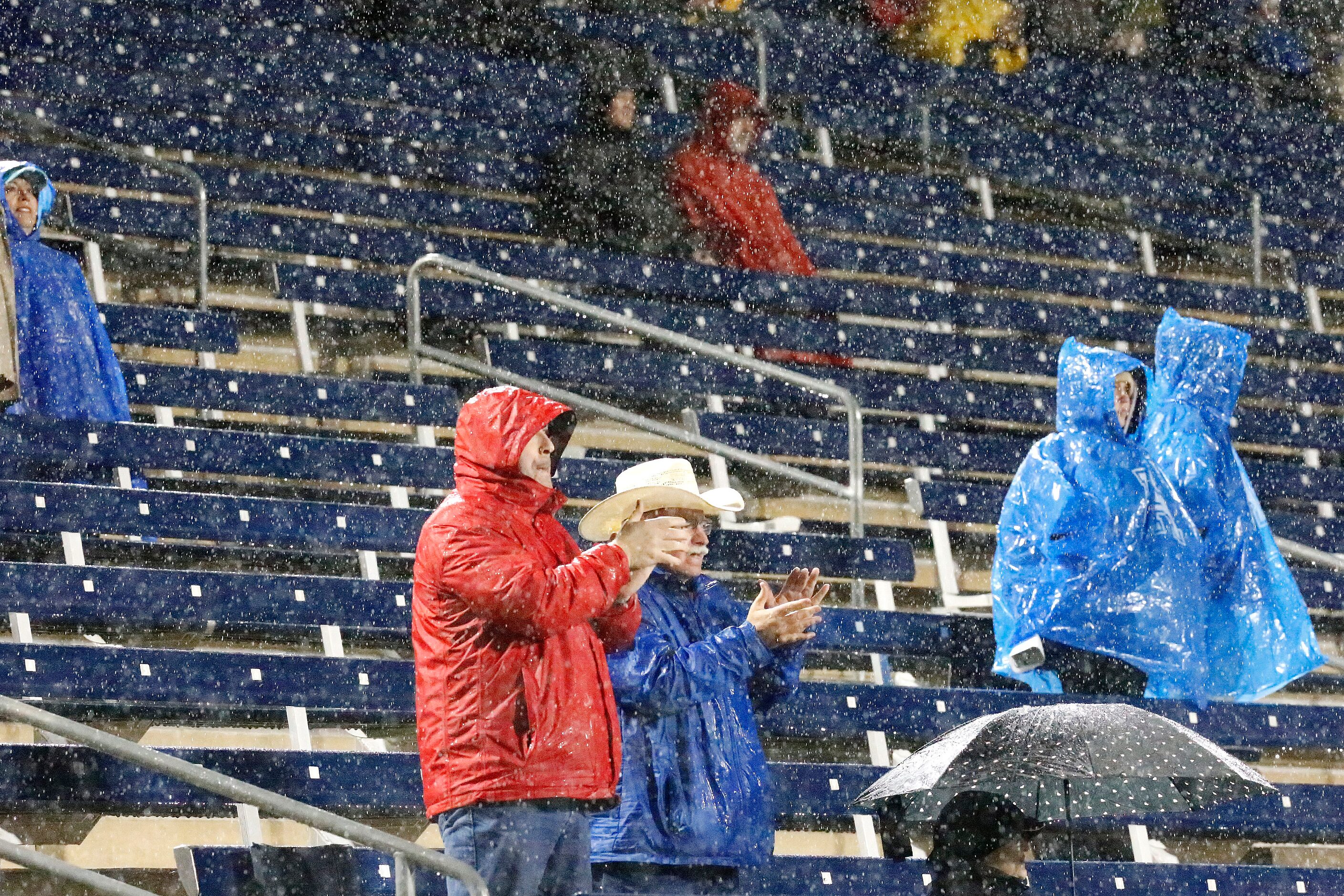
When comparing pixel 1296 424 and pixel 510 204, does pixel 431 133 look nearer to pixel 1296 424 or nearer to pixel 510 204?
pixel 510 204

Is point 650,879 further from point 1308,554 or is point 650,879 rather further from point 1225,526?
point 1308,554

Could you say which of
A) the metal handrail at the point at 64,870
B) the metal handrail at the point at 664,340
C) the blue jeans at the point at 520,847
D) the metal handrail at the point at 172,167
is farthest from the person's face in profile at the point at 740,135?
the metal handrail at the point at 64,870

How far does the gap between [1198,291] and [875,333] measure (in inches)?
85.0

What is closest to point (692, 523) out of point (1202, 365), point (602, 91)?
point (1202, 365)

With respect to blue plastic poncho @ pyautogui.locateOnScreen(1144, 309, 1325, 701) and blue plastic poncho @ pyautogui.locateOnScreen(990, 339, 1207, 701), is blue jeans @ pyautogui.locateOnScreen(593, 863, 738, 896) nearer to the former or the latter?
blue plastic poncho @ pyautogui.locateOnScreen(990, 339, 1207, 701)

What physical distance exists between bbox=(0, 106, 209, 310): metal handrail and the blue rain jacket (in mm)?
3363

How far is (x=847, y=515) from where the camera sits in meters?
8.08

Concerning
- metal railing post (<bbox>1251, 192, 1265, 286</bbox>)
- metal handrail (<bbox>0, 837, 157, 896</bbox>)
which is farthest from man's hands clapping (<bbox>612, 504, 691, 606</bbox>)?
metal railing post (<bbox>1251, 192, 1265, 286</bbox>)

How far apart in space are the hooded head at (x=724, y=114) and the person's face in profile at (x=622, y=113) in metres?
0.29

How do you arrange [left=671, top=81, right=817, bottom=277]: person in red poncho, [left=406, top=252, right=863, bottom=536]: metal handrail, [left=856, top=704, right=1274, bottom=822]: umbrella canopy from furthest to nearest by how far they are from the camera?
1. [left=671, top=81, right=817, bottom=277]: person in red poncho
2. [left=406, top=252, right=863, bottom=536]: metal handrail
3. [left=856, top=704, right=1274, bottom=822]: umbrella canopy

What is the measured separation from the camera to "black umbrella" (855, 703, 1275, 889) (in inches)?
173

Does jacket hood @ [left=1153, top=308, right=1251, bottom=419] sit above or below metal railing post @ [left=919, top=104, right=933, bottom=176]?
below

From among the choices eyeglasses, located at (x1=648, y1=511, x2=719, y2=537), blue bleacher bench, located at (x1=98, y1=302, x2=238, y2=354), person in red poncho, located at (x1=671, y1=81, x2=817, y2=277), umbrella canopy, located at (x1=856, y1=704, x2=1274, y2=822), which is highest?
person in red poncho, located at (x1=671, y1=81, x2=817, y2=277)

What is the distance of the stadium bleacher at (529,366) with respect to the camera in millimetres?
5617
